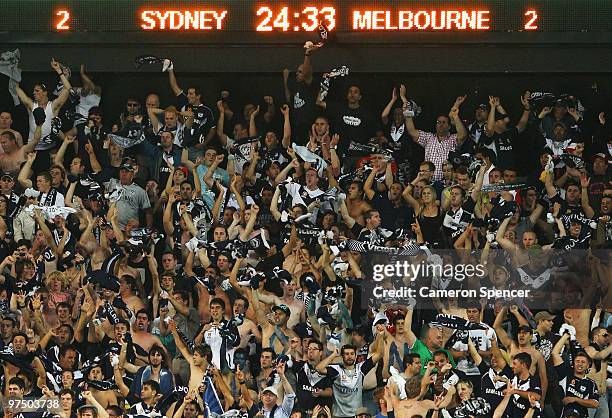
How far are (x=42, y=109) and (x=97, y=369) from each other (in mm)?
2870

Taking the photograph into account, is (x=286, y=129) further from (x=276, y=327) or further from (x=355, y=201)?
(x=276, y=327)

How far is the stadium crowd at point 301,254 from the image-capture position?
628 inches

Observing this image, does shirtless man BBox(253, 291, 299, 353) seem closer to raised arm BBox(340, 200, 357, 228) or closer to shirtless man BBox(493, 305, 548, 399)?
raised arm BBox(340, 200, 357, 228)

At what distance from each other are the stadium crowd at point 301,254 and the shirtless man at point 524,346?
19 millimetres

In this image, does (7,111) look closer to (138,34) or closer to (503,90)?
(138,34)

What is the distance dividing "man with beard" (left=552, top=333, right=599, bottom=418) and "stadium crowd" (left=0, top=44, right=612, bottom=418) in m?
0.02

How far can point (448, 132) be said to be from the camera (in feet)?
57.3

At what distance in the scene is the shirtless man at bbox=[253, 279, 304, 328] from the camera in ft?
54.0

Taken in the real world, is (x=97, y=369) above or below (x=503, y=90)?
below

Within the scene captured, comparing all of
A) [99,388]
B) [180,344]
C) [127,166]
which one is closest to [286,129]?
[127,166]

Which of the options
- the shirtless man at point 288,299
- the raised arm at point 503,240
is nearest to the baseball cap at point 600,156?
the raised arm at point 503,240

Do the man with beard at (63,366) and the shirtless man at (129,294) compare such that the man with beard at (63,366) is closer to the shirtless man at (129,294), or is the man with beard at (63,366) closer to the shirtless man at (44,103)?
the shirtless man at (129,294)

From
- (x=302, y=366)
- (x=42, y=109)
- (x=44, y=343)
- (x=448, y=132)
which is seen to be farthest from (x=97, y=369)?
(x=448, y=132)

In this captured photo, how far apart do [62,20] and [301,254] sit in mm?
2927
